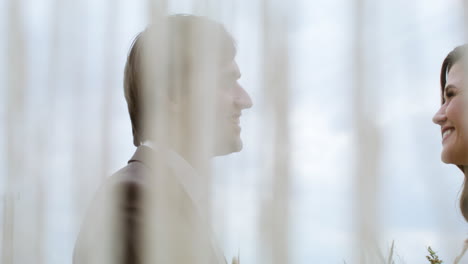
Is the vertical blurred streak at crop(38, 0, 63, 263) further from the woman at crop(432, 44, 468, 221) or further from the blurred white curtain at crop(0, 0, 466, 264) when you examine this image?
the woman at crop(432, 44, 468, 221)

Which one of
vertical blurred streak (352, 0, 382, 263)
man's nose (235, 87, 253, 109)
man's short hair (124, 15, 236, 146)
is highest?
man's short hair (124, 15, 236, 146)

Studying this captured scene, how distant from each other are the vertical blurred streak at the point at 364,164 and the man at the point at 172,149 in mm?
162

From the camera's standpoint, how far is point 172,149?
83 cm

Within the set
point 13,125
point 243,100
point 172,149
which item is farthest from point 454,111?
point 13,125

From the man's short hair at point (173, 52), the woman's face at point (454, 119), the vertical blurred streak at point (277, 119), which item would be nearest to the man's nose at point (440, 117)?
the woman's face at point (454, 119)

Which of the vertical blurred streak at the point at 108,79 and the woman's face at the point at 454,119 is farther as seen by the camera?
the vertical blurred streak at the point at 108,79

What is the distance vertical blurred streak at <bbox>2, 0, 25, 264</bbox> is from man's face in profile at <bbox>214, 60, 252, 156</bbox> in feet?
1.03

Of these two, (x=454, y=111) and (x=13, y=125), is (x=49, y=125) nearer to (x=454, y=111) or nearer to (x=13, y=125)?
(x=13, y=125)

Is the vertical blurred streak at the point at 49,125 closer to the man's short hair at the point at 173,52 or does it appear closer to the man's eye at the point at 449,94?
the man's short hair at the point at 173,52

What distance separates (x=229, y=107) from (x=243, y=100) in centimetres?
2

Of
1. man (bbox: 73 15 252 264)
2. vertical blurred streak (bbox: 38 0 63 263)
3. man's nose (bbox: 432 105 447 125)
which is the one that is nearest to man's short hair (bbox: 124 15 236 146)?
man (bbox: 73 15 252 264)

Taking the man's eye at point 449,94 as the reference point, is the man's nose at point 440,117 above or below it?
below

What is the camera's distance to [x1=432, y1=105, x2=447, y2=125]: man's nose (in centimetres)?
74

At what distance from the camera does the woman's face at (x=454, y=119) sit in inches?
30.0
